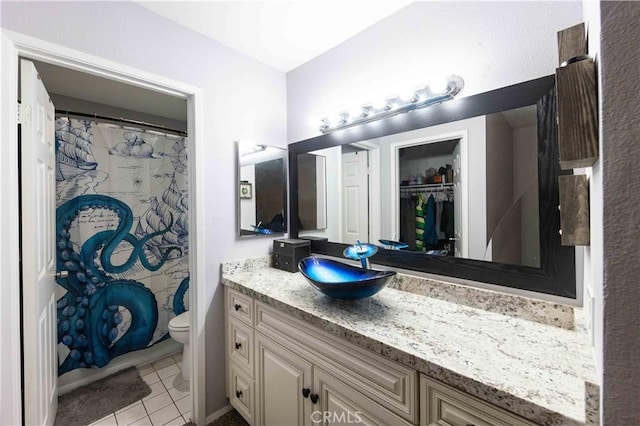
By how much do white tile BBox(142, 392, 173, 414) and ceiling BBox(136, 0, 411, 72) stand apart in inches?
93.0

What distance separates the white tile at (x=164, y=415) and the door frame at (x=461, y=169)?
70.6 inches

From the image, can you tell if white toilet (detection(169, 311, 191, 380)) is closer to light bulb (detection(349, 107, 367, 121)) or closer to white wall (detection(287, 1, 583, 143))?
white wall (detection(287, 1, 583, 143))

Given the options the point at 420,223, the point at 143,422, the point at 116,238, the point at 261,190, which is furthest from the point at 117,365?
the point at 420,223

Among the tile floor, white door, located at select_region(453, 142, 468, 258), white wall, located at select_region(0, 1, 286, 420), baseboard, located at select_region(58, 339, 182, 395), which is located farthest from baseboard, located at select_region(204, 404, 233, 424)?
white door, located at select_region(453, 142, 468, 258)

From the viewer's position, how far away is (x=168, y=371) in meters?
2.09

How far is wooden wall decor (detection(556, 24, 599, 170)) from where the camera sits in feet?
1.75

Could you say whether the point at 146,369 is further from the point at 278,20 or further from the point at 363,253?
the point at 278,20

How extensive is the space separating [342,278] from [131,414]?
1601 mm

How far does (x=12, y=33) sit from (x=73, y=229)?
52.1 inches

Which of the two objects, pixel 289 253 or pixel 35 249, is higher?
pixel 35 249

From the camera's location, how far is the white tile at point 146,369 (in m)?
2.06

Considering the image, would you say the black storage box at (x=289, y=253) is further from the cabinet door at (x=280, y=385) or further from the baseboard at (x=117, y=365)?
the baseboard at (x=117, y=365)

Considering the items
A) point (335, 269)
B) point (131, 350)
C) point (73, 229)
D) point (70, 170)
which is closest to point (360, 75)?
point (335, 269)
